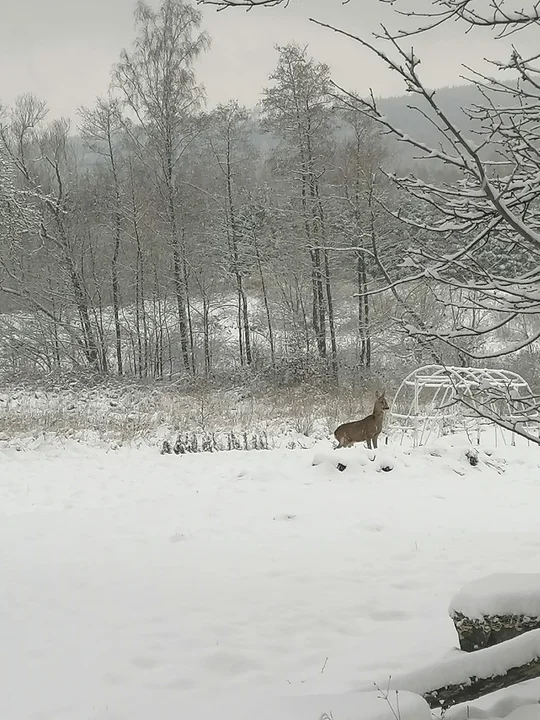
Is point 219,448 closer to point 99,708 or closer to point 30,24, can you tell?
point 30,24

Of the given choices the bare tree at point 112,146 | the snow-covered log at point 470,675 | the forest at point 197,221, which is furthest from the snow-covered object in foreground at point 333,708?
the bare tree at point 112,146

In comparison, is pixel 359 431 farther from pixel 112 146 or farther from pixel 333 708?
pixel 112 146

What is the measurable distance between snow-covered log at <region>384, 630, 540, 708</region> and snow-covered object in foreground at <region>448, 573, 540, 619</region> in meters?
0.31

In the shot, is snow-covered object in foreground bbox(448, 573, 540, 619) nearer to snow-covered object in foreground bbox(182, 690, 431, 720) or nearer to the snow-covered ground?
the snow-covered ground

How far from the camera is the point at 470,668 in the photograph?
8.00ft

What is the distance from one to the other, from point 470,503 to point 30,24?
7.04m

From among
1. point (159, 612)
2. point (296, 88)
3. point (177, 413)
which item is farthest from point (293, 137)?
point (159, 612)

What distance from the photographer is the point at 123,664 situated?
3322mm

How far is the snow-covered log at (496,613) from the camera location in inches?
110

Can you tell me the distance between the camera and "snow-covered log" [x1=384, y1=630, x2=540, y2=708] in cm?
243

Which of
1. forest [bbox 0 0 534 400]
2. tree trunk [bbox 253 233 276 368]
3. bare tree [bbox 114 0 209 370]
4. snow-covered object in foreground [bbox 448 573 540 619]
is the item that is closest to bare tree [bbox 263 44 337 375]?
forest [bbox 0 0 534 400]

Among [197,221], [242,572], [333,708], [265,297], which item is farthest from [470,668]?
[197,221]

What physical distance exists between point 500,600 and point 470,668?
0.47 metres

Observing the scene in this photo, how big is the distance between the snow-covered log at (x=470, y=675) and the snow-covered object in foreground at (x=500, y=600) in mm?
307
